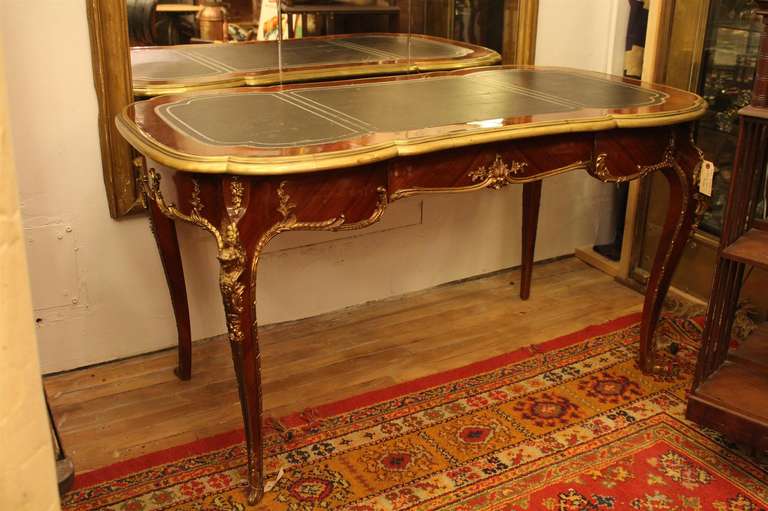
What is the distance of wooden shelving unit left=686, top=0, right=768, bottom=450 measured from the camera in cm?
198

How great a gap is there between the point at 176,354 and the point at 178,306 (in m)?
0.32

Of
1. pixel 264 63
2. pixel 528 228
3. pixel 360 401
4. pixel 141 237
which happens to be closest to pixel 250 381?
pixel 360 401

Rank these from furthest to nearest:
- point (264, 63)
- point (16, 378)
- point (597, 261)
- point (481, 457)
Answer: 1. point (597, 261)
2. point (264, 63)
3. point (481, 457)
4. point (16, 378)

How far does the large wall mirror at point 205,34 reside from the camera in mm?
2266

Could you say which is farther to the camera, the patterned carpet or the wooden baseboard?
the wooden baseboard

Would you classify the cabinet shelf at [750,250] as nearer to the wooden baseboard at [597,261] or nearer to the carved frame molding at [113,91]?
the wooden baseboard at [597,261]

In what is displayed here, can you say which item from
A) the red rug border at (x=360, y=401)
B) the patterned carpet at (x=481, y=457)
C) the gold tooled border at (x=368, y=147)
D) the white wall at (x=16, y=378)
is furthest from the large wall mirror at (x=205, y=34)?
the white wall at (x=16, y=378)

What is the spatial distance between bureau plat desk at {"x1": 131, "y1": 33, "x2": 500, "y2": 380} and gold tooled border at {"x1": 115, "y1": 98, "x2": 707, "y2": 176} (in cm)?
33

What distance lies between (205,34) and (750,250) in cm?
169

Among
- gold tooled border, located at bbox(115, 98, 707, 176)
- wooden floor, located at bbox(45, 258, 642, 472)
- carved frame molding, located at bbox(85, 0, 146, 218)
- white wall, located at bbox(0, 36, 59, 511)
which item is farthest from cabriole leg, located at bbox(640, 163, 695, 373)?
white wall, located at bbox(0, 36, 59, 511)

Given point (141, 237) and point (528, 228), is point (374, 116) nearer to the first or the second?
point (141, 237)

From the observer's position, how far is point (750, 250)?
2.05 meters

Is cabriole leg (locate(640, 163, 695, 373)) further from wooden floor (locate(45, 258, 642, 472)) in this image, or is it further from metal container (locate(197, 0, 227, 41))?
metal container (locate(197, 0, 227, 41))

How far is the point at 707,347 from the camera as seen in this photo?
216 centimetres
